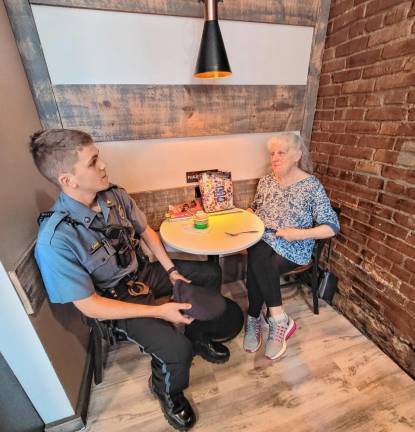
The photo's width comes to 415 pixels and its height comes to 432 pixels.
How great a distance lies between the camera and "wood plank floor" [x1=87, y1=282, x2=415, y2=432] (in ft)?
3.98

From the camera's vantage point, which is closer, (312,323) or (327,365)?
(327,365)

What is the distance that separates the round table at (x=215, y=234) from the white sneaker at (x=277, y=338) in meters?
0.62

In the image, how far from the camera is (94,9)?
4.17 ft

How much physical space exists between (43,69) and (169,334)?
1.52 metres

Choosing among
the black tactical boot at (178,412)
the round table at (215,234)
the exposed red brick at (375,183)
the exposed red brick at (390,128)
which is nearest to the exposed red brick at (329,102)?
the exposed red brick at (390,128)

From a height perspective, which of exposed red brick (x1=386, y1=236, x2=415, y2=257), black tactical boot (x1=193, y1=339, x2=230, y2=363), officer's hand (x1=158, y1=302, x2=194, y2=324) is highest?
exposed red brick (x1=386, y1=236, x2=415, y2=257)

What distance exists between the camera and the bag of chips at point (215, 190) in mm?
1696

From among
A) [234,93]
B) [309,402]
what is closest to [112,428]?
[309,402]

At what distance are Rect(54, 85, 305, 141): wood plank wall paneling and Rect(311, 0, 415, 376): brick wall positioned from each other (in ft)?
1.13

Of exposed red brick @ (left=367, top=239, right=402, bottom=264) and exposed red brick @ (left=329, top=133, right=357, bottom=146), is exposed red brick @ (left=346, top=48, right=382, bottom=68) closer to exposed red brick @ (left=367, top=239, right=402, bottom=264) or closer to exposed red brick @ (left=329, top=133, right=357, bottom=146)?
exposed red brick @ (left=329, top=133, right=357, bottom=146)

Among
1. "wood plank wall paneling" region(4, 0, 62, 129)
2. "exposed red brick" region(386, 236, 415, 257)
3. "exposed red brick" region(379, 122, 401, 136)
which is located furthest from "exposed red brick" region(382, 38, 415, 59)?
"wood plank wall paneling" region(4, 0, 62, 129)

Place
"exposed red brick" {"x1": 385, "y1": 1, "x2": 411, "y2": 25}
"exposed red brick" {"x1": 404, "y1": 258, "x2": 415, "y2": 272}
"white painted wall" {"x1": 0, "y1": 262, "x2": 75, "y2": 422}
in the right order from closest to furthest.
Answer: "white painted wall" {"x1": 0, "y1": 262, "x2": 75, "y2": 422}
"exposed red brick" {"x1": 385, "y1": 1, "x2": 411, "y2": 25}
"exposed red brick" {"x1": 404, "y1": 258, "x2": 415, "y2": 272}

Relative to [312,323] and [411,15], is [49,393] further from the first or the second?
[411,15]

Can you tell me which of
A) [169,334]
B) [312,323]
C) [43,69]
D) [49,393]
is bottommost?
[312,323]
